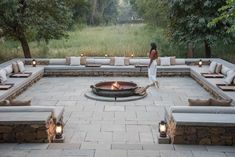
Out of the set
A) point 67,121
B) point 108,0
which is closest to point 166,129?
point 67,121

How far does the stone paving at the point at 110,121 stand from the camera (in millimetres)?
7238

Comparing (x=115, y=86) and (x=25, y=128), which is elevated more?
(x=115, y=86)

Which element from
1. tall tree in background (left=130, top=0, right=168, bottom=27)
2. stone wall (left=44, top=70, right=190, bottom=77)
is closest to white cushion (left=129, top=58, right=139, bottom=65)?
stone wall (left=44, top=70, right=190, bottom=77)

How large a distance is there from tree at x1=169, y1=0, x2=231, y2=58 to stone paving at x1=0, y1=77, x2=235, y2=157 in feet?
13.1

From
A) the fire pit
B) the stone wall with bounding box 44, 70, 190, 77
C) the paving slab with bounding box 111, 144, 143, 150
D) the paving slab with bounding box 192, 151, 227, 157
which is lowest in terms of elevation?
the paving slab with bounding box 192, 151, 227, 157

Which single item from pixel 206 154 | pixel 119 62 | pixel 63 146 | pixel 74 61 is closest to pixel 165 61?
pixel 119 62

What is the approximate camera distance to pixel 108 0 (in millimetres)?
49750

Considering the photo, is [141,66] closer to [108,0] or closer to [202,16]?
[202,16]

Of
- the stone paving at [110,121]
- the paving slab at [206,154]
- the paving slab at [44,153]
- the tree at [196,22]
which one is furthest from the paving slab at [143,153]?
the tree at [196,22]

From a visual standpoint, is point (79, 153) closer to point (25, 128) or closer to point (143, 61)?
point (25, 128)

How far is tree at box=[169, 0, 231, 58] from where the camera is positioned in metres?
18.9

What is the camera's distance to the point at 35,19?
19453mm

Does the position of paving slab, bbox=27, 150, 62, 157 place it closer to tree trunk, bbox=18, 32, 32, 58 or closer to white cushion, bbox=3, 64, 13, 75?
white cushion, bbox=3, 64, 13, 75

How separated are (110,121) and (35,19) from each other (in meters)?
11.3
